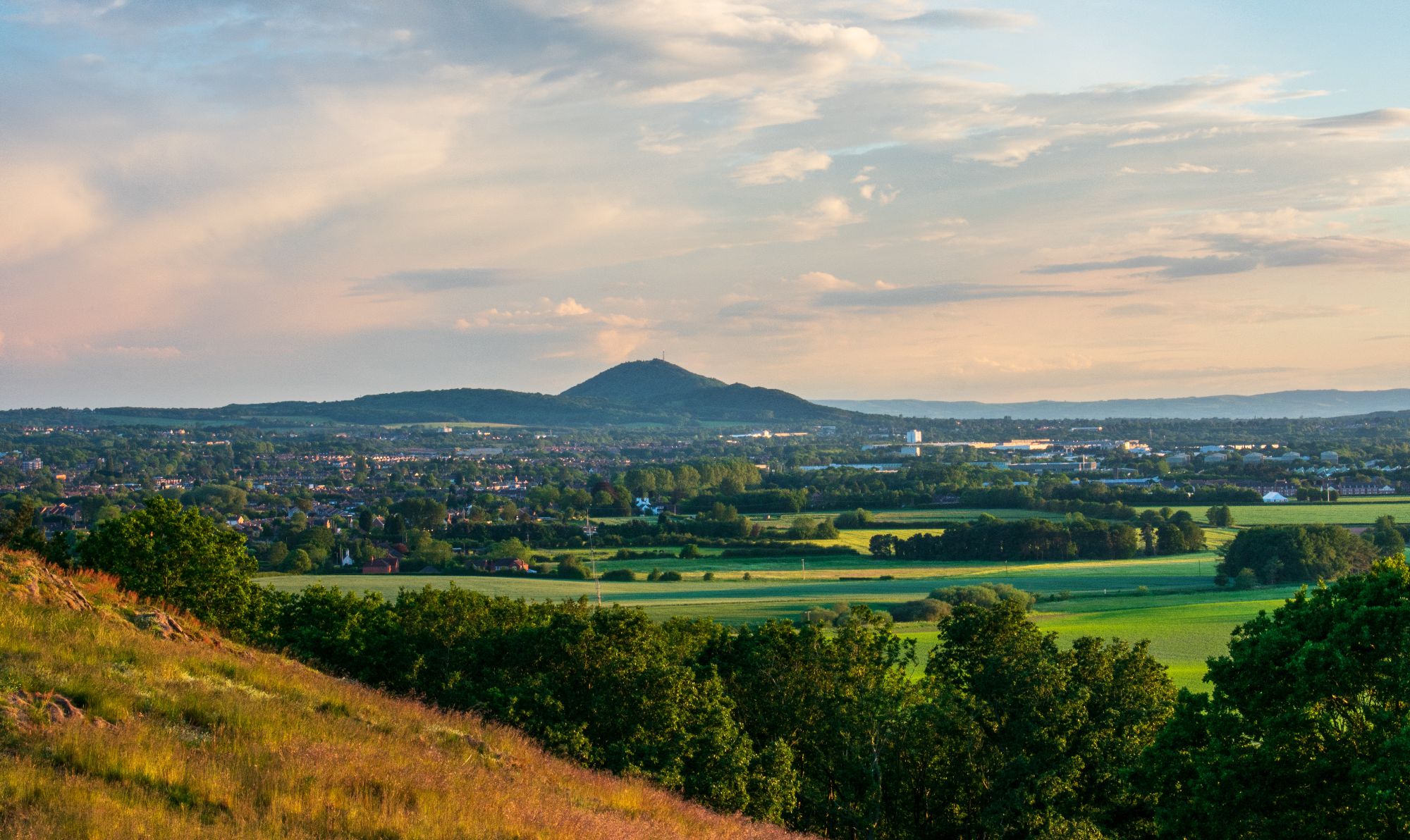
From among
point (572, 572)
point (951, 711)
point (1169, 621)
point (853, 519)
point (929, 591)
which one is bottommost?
point (572, 572)

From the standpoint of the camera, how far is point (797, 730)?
26.7 metres

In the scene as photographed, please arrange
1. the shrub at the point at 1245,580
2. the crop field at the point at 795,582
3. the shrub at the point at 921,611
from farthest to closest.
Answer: the shrub at the point at 1245,580, the crop field at the point at 795,582, the shrub at the point at 921,611

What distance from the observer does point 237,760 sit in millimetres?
11664

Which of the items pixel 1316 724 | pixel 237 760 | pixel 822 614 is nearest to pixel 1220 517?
pixel 822 614

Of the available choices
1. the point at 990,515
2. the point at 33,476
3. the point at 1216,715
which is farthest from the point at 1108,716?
the point at 33,476

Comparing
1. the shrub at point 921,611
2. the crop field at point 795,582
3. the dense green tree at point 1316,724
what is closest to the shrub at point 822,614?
the crop field at point 795,582

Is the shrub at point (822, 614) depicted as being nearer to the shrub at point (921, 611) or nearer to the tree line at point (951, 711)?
the shrub at point (921, 611)

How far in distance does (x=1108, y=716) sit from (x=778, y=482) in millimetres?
150167

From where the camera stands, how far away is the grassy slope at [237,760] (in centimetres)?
1000

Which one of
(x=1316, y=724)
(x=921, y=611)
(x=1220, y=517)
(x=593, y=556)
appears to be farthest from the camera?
(x=1220, y=517)

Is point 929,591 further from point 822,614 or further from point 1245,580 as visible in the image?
point 1245,580

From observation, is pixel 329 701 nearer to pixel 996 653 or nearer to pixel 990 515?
pixel 996 653

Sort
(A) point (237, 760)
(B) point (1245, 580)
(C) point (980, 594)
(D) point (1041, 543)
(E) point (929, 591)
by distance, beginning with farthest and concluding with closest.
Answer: (D) point (1041, 543), (B) point (1245, 580), (E) point (929, 591), (C) point (980, 594), (A) point (237, 760)

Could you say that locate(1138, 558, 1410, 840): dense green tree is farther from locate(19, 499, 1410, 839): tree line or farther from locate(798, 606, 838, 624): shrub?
locate(798, 606, 838, 624): shrub
